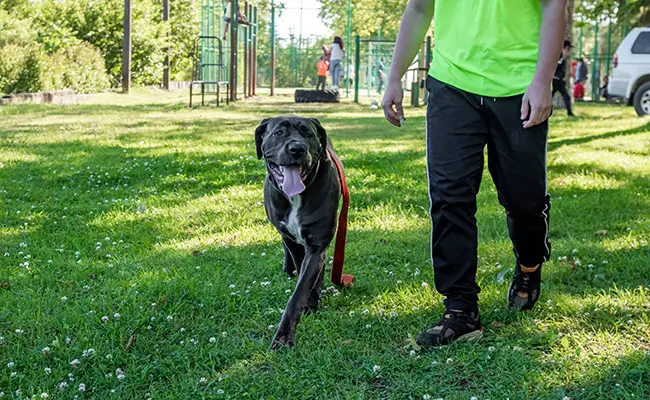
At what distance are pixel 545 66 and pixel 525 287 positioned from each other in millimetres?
1221

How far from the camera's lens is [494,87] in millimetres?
3529

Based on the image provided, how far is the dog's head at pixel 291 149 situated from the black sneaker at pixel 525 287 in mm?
1210

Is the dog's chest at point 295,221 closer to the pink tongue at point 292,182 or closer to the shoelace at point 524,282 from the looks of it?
the pink tongue at point 292,182

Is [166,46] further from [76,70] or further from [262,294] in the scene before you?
[262,294]

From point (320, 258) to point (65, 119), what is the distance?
39.6 feet

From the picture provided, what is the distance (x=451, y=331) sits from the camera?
3.60m

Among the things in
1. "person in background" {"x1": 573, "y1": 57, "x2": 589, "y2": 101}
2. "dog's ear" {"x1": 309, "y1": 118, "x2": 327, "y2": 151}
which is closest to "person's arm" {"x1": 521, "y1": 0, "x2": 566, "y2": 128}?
"dog's ear" {"x1": 309, "y1": 118, "x2": 327, "y2": 151}

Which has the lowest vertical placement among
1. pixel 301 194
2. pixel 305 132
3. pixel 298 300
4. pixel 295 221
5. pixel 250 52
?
pixel 298 300

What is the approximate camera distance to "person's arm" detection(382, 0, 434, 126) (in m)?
3.83

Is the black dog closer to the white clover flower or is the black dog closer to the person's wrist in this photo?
the white clover flower

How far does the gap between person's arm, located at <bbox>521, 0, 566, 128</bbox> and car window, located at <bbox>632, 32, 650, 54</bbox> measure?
18.1 m

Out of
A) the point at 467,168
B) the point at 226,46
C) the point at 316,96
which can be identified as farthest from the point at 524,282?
the point at 226,46

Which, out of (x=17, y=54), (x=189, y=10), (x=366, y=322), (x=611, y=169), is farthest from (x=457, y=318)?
(x=189, y=10)

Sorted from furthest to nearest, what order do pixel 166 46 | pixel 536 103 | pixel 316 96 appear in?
pixel 166 46
pixel 316 96
pixel 536 103
